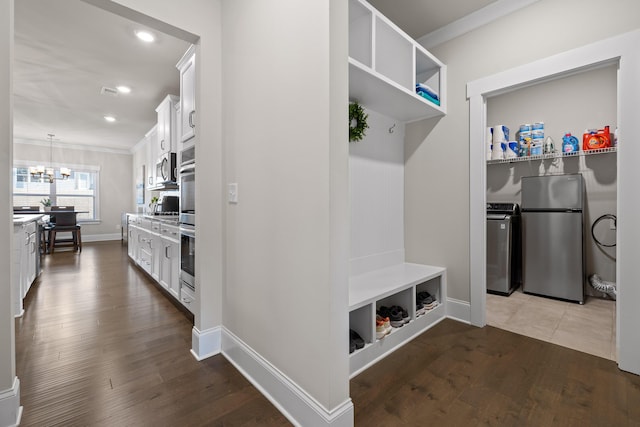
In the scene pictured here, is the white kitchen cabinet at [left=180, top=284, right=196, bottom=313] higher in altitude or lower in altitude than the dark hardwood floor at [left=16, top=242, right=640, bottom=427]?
higher

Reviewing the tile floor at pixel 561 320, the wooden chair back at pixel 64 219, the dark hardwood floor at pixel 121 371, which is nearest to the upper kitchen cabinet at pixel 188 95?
the dark hardwood floor at pixel 121 371

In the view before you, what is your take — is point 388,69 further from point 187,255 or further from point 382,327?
point 187,255

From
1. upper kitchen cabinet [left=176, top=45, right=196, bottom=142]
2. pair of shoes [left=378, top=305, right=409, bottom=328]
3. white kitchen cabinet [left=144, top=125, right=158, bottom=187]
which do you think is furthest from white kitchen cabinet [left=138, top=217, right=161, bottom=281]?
pair of shoes [left=378, top=305, right=409, bottom=328]

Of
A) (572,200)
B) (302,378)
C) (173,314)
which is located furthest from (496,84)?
(173,314)

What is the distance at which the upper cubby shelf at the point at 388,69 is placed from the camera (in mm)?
1845

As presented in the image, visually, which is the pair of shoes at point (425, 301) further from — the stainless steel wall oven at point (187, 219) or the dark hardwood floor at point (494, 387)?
the stainless steel wall oven at point (187, 219)

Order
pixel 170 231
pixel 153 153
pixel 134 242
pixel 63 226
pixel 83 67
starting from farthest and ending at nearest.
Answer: pixel 63 226 → pixel 153 153 → pixel 134 242 → pixel 83 67 → pixel 170 231

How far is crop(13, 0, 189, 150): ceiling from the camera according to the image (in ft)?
8.28

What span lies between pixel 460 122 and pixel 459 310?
1605 millimetres

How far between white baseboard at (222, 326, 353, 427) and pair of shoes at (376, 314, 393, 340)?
67 cm

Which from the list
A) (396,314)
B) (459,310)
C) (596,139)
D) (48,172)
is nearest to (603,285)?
(596,139)

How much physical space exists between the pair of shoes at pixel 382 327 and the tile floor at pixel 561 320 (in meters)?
1.11

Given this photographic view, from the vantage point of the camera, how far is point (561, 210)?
3.08 meters

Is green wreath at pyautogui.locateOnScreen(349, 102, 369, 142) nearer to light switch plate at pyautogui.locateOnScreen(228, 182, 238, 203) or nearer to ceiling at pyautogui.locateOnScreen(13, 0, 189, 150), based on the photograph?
light switch plate at pyautogui.locateOnScreen(228, 182, 238, 203)
